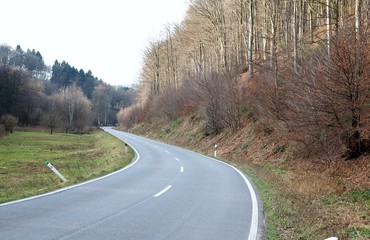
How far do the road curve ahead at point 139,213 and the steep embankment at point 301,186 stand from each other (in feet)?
2.36

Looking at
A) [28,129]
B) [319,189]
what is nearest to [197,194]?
[319,189]

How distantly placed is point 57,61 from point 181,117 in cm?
13041

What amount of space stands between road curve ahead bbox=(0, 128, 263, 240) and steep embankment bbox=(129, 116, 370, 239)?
72cm

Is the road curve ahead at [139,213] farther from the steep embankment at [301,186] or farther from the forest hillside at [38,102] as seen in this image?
the forest hillside at [38,102]

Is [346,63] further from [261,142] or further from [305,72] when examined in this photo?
[261,142]

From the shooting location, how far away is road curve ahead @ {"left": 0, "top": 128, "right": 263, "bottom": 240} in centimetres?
673

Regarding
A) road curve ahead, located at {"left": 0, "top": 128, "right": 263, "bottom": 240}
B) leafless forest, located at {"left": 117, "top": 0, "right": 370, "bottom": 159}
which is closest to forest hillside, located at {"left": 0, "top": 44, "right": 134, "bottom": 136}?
leafless forest, located at {"left": 117, "top": 0, "right": 370, "bottom": 159}

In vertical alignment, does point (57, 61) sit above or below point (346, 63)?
above

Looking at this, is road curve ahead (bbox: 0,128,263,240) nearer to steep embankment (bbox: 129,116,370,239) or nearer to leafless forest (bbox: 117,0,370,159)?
steep embankment (bbox: 129,116,370,239)

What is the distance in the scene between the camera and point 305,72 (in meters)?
16.5

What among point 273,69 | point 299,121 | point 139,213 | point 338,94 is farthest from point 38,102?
point 139,213

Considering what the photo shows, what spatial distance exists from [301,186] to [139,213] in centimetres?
674

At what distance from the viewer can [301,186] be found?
42.7ft

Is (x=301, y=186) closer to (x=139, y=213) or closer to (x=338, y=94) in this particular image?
(x=338, y=94)
